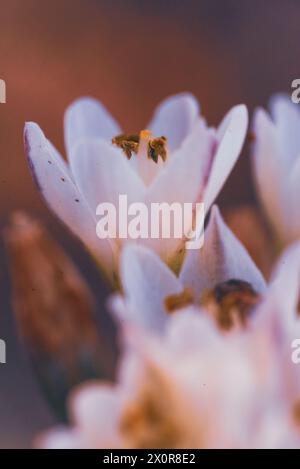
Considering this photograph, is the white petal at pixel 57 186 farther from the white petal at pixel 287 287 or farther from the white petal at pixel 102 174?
the white petal at pixel 287 287

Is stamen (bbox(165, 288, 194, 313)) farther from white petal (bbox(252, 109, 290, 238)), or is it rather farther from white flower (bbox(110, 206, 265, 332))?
white petal (bbox(252, 109, 290, 238))

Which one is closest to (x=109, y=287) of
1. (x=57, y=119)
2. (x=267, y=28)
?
(x=57, y=119)

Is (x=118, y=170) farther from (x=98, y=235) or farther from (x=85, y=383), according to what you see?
(x=85, y=383)

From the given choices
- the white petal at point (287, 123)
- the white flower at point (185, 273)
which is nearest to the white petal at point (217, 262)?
the white flower at point (185, 273)

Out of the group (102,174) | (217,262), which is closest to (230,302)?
(217,262)

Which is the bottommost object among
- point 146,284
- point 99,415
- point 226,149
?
point 99,415

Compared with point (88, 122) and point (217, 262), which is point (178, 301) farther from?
point (88, 122)
